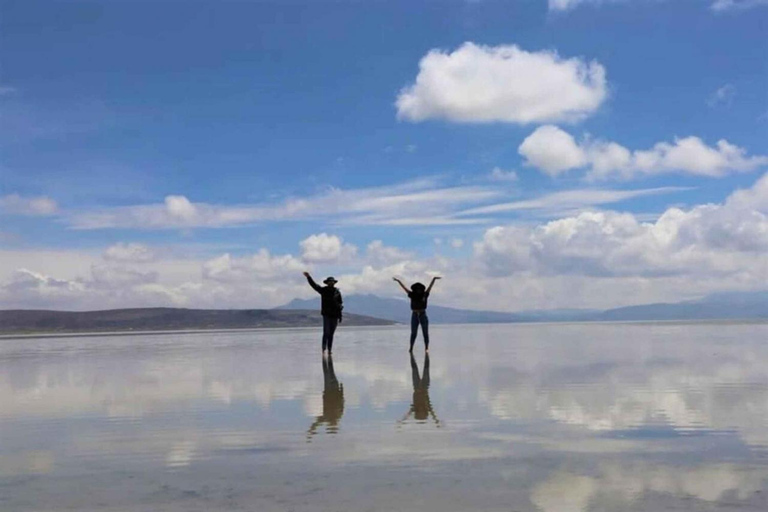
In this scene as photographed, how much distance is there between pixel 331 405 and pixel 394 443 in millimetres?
3505

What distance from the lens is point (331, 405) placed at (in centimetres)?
1166

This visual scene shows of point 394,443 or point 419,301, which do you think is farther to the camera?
point 419,301

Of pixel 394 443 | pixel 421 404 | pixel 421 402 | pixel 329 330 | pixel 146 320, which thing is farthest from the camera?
pixel 146 320

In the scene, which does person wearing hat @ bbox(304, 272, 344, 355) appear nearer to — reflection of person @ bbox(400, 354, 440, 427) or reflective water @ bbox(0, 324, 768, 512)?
reflection of person @ bbox(400, 354, 440, 427)

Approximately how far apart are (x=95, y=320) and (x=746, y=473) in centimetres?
18667

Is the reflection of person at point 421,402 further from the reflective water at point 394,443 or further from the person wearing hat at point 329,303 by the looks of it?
the person wearing hat at point 329,303

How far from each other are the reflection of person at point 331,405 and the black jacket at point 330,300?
7988mm

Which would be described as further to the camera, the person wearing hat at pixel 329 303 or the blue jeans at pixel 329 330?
the person wearing hat at pixel 329 303

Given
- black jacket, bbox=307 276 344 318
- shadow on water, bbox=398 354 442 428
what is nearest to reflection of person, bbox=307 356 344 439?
shadow on water, bbox=398 354 442 428

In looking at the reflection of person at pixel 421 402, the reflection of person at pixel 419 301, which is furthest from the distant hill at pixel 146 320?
the reflection of person at pixel 421 402

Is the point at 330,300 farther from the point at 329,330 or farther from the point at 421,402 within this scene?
the point at 421,402

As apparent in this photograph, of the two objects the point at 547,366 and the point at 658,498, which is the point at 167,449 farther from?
the point at 547,366

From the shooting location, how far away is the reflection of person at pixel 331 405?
9.49m

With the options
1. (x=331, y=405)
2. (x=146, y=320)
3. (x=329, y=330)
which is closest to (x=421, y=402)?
(x=331, y=405)
